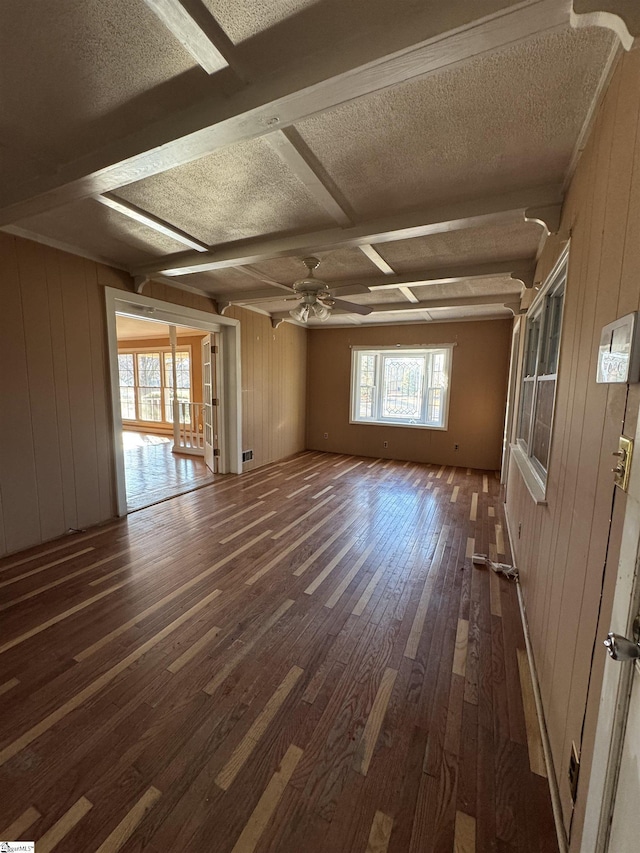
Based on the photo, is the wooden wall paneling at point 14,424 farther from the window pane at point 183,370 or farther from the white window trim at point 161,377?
the window pane at point 183,370

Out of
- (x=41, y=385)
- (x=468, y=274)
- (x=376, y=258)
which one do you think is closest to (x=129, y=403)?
(x=41, y=385)

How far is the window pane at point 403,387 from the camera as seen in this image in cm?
639

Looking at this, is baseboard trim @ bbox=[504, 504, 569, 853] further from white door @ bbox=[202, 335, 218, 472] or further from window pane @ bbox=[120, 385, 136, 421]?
window pane @ bbox=[120, 385, 136, 421]

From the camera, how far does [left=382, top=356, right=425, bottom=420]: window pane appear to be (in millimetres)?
6387

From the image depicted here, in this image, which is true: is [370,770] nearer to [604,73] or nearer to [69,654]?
[69,654]

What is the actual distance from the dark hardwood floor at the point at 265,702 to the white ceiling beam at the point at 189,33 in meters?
2.50

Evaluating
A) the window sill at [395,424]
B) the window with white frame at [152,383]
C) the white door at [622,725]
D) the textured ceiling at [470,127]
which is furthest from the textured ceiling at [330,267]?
the window with white frame at [152,383]

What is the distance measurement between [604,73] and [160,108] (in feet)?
5.46

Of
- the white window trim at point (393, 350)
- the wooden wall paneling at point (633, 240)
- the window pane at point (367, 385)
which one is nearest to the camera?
the wooden wall paneling at point (633, 240)

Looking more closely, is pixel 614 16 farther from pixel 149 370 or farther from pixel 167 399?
pixel 149 370

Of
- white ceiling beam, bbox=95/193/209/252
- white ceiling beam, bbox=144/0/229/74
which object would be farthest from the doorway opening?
white ceiling beam, bbox=144/0/229/74

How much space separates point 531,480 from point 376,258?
2.18 m

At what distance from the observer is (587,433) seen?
1.20 metres

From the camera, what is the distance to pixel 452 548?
305 cm
